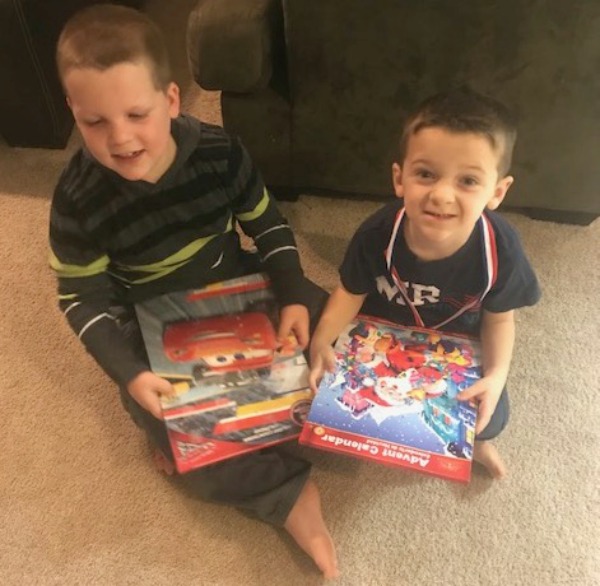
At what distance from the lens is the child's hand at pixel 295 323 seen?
101 cm

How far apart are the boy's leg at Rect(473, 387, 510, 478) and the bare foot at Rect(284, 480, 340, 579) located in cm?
26

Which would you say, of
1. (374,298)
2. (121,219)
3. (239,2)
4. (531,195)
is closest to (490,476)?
(374,298)

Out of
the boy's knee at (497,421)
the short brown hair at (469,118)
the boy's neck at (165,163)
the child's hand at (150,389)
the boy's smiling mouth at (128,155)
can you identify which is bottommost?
the boy's knee at (497,421)

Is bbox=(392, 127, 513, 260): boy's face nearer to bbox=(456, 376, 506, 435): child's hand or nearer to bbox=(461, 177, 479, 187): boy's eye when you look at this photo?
bbox=(461, 177, 479, 187): boy's eye

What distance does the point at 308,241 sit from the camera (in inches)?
53.6

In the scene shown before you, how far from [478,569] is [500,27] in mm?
806

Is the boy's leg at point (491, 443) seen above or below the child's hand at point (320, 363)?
below

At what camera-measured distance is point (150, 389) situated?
0.94 meters

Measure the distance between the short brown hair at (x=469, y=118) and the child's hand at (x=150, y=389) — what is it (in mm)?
458

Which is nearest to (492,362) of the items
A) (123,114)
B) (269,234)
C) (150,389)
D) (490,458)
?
(490,458)

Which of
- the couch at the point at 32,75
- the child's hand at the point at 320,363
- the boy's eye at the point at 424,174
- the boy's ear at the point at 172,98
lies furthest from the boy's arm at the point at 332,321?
the couch at the point at 32,75

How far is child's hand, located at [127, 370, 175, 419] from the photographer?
94cm

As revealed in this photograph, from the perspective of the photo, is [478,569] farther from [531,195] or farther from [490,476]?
[531,195]

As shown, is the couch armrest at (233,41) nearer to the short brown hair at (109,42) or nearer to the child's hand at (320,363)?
the short brown hair at (109,42)
